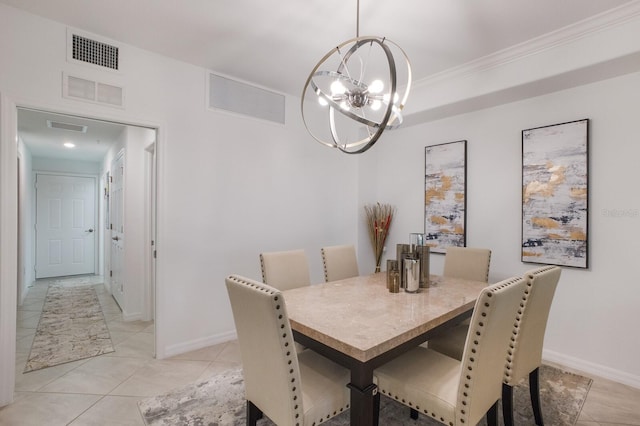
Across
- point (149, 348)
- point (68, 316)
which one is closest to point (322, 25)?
point (149, 348)

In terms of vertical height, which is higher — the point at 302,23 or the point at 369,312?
the point at 302,23

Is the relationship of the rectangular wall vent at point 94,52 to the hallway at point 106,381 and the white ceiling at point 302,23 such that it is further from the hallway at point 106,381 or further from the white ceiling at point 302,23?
the hallway at point 106,381

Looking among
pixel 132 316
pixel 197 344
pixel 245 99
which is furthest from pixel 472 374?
pixel 132 316

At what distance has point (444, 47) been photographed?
2.70m

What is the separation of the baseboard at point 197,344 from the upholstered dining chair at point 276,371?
164 centimetres

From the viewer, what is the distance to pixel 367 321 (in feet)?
5.24

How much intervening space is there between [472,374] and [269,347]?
84 cm

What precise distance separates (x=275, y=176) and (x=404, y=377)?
2.54 m

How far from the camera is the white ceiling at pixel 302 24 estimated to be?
2.15 meters

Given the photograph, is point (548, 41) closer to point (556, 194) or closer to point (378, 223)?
point (556, 194)

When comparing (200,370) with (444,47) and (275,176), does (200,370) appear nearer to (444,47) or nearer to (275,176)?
(275,176)

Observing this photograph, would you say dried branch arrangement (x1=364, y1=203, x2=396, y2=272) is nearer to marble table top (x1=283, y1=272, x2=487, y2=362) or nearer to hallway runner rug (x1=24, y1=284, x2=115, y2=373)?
marble table top (x1=283, y1=272, x2=487, y2=362)

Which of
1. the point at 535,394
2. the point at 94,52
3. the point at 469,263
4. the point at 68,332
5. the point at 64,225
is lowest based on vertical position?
the point at 68,332

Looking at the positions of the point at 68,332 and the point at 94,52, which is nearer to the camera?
the point at 94,52
